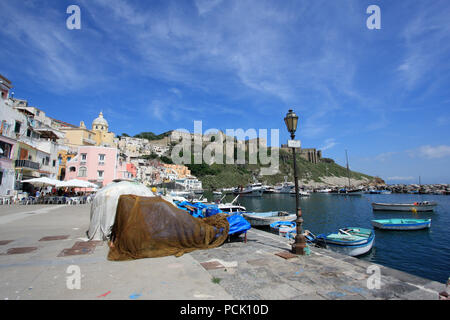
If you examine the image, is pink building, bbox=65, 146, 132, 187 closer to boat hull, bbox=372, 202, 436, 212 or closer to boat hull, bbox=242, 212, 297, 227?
boat hull, bbox=242, 212, 297, 227

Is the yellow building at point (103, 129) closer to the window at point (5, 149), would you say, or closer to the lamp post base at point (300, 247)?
the window at point (5, 149)

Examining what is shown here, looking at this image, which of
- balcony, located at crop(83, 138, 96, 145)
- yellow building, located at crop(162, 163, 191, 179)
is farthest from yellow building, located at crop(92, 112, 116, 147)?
yellow building, located at crop(162, 163, 191, 179)

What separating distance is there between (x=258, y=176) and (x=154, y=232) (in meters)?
132

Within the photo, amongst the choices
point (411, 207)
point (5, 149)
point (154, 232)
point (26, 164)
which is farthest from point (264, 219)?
point (411, 207)

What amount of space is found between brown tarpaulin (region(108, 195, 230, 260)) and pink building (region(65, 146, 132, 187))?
32.7 meters

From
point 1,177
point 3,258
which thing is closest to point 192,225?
point 3,258

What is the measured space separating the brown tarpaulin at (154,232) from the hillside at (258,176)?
10919cm

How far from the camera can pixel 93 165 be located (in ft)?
116

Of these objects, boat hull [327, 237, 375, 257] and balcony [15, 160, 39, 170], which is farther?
balcony [15, 160, 39, 170]

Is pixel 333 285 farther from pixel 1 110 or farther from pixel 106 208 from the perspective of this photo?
pixel 1 110

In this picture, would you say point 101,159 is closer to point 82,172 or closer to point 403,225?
point 82,172

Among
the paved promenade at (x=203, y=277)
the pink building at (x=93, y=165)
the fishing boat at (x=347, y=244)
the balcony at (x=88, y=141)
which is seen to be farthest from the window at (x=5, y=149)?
the fishing boat at (x=347, y=244)

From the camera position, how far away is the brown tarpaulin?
20.3 ft
